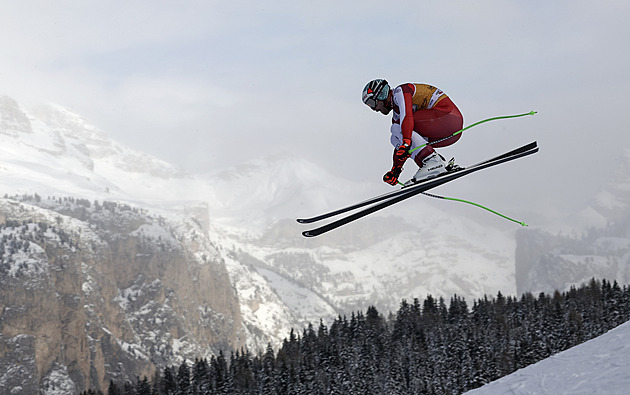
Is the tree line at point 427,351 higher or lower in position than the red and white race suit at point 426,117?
lower

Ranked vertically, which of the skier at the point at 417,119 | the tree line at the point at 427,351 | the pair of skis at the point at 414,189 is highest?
the skier at the point at 417,119

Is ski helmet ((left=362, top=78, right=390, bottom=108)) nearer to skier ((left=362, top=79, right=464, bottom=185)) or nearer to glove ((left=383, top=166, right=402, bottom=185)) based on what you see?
skier ((left=362, top=79, right=464, bottom=185))

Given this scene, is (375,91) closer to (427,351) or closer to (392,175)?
(392,175)

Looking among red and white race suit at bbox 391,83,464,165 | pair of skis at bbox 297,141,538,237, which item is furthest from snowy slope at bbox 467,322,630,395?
red and white race suit at bbox 391,83,464,165

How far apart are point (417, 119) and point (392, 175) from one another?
1354 mm

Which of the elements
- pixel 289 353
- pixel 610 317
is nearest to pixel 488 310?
pixel 610 317

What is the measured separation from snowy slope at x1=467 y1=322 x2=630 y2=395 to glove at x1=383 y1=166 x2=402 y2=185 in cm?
532

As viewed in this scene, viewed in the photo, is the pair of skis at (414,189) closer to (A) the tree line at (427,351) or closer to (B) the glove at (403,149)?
(B) the glove at (403,149)

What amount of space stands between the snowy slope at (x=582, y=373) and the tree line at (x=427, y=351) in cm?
5330

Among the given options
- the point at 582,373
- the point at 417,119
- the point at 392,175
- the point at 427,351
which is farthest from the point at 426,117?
the point at 427,351

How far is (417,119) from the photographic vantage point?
13664 millimetres

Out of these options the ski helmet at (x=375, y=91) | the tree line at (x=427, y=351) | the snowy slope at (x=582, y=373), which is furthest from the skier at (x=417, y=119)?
the tree line at (x=427, y=351)

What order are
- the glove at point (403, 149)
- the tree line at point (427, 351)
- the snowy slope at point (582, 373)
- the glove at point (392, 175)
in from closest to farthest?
1. the snowy slope at point (582, 373)
2. the glove at point (403, 149)
3. the glove at point (392, 175)
4. the tree line at point (427, 351)

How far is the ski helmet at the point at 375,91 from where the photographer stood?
13.2m
